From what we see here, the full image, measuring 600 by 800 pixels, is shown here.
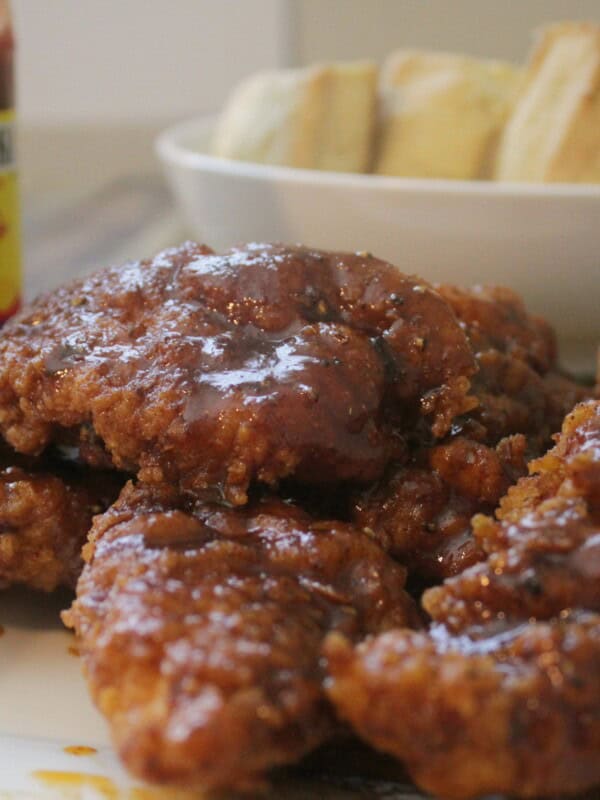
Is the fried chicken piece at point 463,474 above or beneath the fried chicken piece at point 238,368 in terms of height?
beneath

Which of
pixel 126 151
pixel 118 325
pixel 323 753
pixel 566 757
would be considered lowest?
pixel 126 151

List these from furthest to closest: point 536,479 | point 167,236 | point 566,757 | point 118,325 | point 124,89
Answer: point 124,89 < point 167,236 < point 118,325 < point 536,479 < point 566,757

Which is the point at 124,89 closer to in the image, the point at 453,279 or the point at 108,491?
the point at 453,279

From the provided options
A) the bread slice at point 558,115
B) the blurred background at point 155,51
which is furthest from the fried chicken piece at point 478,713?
the blurred background at point 155,51

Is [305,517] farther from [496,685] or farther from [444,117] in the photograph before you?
[444,117]

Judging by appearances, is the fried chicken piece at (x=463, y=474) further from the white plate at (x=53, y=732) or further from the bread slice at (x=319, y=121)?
the bread slice at (x=319, y=121)

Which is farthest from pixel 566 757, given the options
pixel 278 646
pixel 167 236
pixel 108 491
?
pixel 167 236

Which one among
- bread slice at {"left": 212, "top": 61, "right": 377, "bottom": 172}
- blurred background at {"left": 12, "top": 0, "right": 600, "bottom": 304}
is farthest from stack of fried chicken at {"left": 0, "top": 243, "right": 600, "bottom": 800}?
blurred background at {"left": 12, "top": 0, "right": 600, "bottom": 304}
